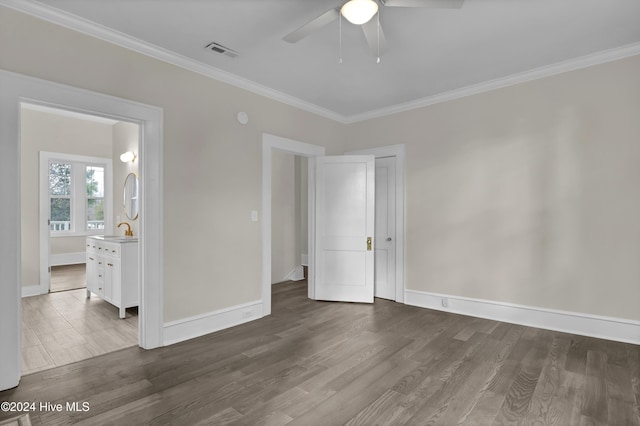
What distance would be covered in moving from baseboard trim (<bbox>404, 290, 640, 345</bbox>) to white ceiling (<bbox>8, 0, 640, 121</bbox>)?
104 inches

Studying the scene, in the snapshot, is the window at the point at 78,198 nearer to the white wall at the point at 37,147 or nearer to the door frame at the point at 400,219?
the white wall at the point at 37,147

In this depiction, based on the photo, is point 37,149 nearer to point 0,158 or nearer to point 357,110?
point 0,158

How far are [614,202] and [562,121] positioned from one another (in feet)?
3.18

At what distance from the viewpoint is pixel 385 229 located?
16.4ft

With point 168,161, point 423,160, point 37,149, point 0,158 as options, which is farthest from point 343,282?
point 37,149

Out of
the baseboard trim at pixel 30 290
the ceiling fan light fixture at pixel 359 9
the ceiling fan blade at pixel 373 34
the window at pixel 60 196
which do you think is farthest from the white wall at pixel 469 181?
the window at pixel 60 196

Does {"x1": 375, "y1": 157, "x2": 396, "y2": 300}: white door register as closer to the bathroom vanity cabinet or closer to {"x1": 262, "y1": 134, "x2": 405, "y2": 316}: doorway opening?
{"x1": 262, "y1": 134, "x2": 405, "y2": 316}: doorway opening

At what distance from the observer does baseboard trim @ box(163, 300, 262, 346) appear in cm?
329

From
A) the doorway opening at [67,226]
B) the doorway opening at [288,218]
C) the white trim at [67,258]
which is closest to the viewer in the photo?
the doorway opening at [67,226]

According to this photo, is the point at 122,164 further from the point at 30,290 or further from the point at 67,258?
the point at 67,258

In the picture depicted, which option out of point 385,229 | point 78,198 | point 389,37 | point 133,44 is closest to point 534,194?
point 385,229

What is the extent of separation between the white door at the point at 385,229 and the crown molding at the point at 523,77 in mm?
746

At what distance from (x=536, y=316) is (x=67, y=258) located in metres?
9.19

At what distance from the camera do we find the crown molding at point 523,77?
326 cm
